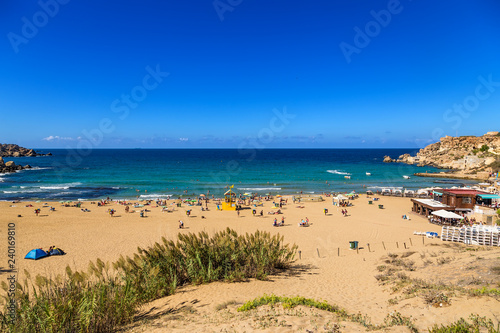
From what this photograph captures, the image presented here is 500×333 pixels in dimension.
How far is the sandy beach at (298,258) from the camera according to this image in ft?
21.1

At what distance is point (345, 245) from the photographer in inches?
714

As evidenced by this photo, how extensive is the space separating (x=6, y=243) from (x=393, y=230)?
28.0 metres

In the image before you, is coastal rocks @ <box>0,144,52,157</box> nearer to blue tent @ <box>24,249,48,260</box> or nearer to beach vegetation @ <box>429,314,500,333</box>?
blue tent @ <box>24,249,48,260</box>

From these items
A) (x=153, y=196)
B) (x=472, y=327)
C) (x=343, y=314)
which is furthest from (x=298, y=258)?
(x=153, y=196)

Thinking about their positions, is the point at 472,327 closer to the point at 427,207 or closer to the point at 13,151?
the point at 427,207

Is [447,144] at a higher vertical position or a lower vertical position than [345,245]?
higher

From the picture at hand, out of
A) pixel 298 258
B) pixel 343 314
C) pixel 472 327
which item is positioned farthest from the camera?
pixel 298 258

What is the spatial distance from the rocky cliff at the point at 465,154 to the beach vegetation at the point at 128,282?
238 ft

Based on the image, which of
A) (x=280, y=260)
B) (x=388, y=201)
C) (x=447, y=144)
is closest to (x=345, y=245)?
(x=280, y=260)

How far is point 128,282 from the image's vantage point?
7340 millimetres

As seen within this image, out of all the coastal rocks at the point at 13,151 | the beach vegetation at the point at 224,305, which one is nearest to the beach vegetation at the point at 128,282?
the beach vegetation at the point at 224,305

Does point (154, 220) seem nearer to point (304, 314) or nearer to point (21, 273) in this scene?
point (21, 273)

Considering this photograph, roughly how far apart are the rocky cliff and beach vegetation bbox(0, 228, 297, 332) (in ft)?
238

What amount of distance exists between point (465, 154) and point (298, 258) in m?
81.6
